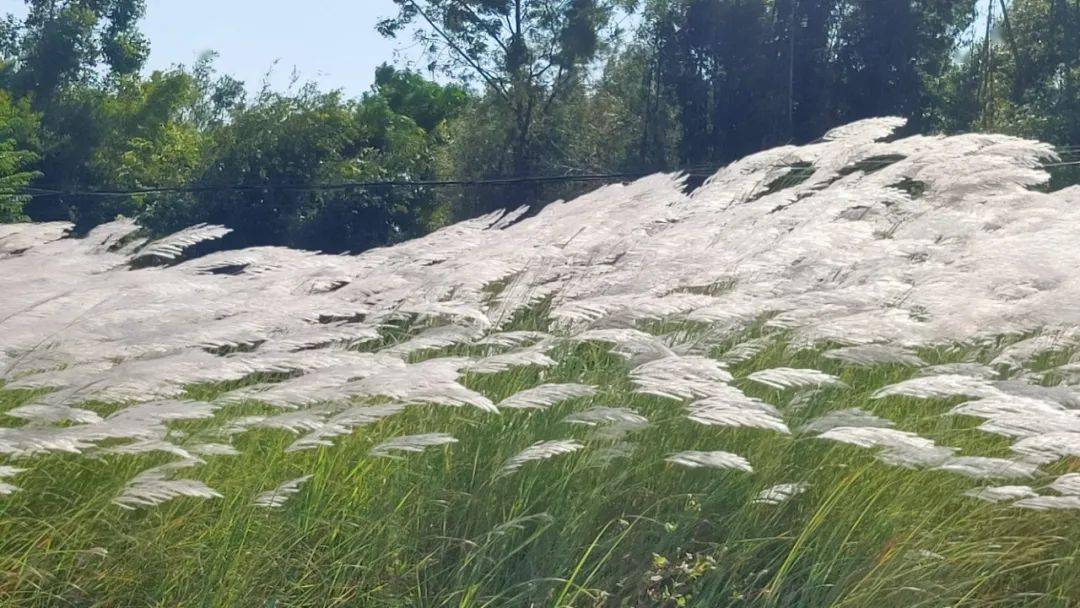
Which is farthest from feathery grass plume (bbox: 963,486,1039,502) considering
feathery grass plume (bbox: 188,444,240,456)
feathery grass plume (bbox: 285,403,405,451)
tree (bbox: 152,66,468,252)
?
tree (bbox: 152,66,468,252)

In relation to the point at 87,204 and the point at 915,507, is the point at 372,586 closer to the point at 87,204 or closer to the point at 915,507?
the point at 915,507

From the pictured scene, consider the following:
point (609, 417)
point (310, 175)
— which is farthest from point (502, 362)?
point (310, 175)

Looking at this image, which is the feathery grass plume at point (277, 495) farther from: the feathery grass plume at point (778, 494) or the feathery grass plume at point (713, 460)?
the feathery grass plume at point (778, 494)

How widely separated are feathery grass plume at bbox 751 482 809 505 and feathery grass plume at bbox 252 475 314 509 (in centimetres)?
95

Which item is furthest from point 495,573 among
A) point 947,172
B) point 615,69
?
point 615,69

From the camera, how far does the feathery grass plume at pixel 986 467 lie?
2.55 metres

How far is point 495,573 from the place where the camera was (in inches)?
103

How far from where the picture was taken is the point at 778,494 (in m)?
2.69

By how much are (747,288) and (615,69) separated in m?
25.2

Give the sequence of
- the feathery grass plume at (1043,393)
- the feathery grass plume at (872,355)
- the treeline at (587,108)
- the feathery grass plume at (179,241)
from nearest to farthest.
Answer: the feathery grass plume at (1043,393) < the feathery grass plume at (872,355) < the feathery grass plume at (179,241) < the treeline at (587,108)

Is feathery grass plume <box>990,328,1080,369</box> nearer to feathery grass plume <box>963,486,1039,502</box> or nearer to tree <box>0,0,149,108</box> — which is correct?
feathery grass plume <box>963,486,1039,502</box>

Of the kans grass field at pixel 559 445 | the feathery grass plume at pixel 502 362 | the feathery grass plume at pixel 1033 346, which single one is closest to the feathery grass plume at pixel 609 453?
the kans grass field at pixel 559 445

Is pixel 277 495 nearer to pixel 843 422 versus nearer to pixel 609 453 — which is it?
pixel 609 453

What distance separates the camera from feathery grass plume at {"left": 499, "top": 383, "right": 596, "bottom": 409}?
8.74 feet
